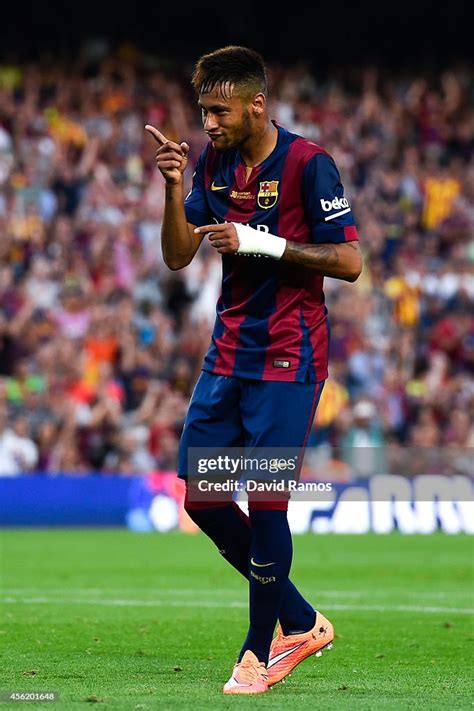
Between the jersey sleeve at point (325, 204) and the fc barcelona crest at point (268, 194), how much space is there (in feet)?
0.43

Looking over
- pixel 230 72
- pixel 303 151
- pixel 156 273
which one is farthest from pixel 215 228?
pixel 156 273

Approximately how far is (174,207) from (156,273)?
13.9m

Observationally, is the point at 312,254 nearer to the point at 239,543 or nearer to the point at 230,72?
the point at 230,72

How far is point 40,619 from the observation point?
848cm

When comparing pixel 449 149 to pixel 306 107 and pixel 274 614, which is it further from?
pixel 274 614

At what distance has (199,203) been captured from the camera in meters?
6.45

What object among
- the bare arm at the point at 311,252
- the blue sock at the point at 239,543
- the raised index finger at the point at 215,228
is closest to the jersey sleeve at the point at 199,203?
the bare arm at the point at 311,252

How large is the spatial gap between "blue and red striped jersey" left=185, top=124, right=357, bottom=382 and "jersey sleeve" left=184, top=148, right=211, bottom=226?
11cm

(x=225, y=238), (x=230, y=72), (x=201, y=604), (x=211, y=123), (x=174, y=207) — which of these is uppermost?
(x=230, y=72)

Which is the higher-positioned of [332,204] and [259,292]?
[332,204]

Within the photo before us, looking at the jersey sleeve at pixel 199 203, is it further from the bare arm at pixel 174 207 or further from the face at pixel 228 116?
the face at pixel 228 116

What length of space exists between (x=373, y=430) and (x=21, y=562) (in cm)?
701

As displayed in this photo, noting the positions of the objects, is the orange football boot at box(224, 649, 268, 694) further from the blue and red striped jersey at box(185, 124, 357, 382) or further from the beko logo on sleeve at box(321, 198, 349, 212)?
the beko logo on sleeve at box(321, 198, 349, 212)

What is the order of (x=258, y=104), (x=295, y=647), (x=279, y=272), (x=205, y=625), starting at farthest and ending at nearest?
(x=205, y=625) → (x=295, y=647) → (x=279, y=272) → (x=258, y=104)
